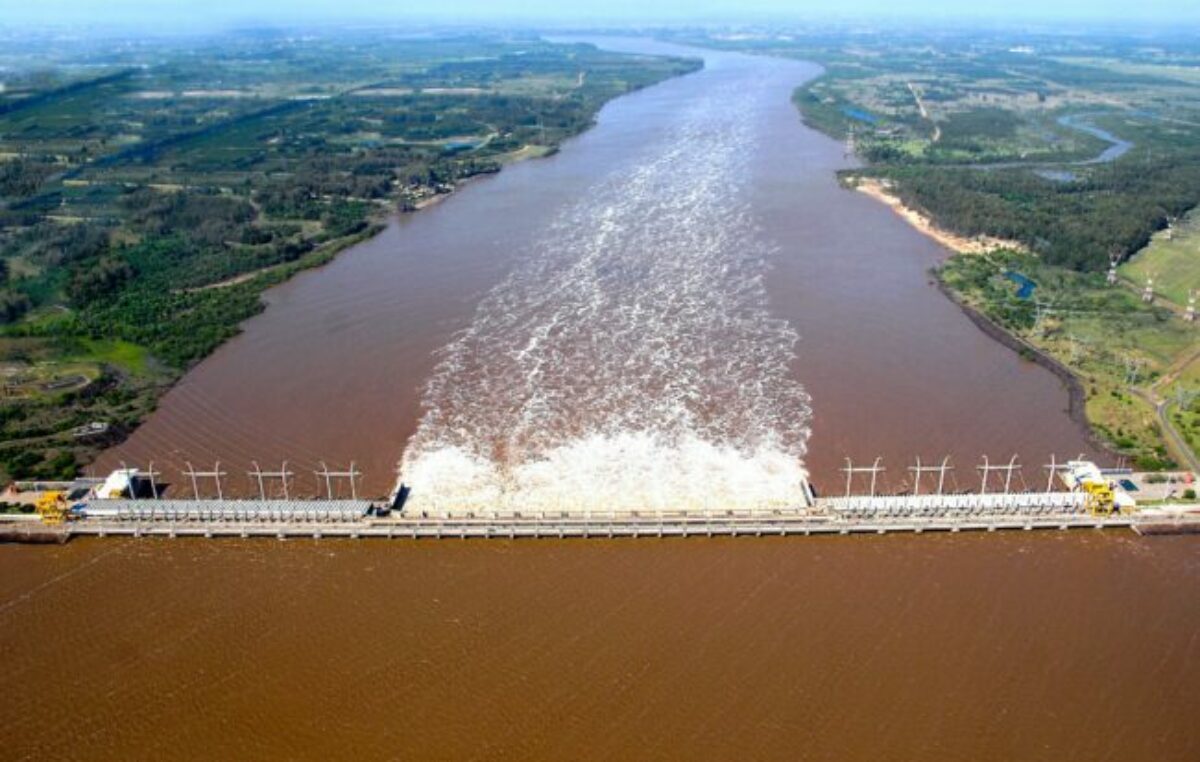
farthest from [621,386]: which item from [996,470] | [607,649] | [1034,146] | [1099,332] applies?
[1034,146]

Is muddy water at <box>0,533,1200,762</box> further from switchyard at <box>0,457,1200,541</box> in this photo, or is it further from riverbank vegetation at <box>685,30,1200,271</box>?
riverbank vegetation at <box>685,30,1200,271</box>

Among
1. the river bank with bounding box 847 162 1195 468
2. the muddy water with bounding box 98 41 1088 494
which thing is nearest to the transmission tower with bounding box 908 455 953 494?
the muddy water with bounding box 98 41 1088 494

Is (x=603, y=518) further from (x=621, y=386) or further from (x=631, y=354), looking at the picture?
(x=631, y=354)

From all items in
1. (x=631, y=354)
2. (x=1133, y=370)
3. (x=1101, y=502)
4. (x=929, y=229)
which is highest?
(x=929, y=229)

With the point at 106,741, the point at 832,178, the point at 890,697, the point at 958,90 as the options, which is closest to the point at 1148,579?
the point at 890,697

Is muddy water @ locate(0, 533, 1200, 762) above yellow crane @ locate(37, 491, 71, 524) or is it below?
below

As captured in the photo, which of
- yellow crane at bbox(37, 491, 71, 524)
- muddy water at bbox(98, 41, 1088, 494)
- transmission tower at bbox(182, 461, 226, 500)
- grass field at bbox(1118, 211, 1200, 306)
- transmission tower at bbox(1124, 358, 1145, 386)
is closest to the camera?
yellow crane at bbox(37, 491, 71, 524)
